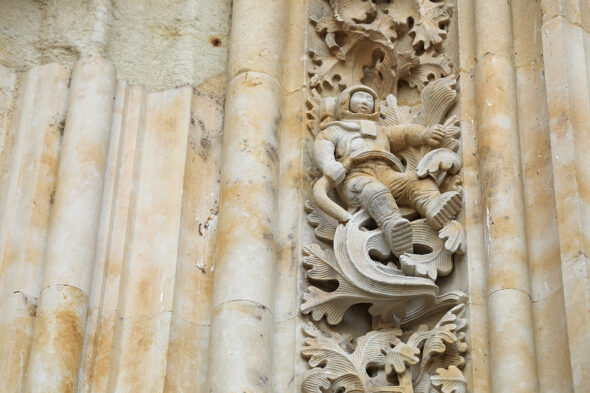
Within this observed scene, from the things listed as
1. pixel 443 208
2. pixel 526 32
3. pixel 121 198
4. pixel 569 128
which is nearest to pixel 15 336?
pixel 121 198

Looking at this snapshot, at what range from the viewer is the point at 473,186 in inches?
247

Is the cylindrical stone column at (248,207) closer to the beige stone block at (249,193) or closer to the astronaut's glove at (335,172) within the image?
the beige stone block at (249,193)

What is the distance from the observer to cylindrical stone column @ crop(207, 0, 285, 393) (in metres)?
5.85

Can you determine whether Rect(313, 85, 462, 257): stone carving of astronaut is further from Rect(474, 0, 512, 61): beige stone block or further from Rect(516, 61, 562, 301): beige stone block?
Rect(474, 0, 512, 61): beige stone block

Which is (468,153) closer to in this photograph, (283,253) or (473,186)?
(473,186)

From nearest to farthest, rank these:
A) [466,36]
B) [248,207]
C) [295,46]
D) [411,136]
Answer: [248,207], [411,136], [466,36], [295,46]

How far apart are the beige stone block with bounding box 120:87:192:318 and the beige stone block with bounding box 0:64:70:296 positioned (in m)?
0.35

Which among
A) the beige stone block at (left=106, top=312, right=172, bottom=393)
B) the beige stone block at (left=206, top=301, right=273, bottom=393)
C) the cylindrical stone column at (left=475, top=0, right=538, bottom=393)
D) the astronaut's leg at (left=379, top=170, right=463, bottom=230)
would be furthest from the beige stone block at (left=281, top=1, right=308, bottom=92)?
the beige stone block at (left=106, top=312, right=172, bottom=393)

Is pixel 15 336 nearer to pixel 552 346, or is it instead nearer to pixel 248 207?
pixel 248 207

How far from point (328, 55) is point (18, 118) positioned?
141cm

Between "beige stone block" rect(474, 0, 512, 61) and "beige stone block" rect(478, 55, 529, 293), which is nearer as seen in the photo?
"beige stone block" rect(478, 55, 529, 293)

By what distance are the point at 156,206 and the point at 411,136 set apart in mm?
1124

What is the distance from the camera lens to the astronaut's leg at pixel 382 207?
6090mm

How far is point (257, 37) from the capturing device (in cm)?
672
